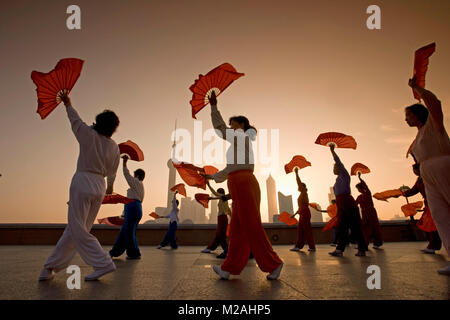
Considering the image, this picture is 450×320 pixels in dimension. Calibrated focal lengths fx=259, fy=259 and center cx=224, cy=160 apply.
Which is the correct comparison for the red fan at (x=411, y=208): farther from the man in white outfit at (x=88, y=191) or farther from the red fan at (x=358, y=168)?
the man in white outfit at (x=88, y=191)

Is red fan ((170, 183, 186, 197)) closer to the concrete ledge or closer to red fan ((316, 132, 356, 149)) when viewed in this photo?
red fan ((316, 132, 356, 149))

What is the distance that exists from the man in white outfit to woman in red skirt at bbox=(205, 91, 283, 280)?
1.35 m

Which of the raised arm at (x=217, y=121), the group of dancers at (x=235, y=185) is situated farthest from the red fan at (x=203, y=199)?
the raised arm at (x=217, y=121)

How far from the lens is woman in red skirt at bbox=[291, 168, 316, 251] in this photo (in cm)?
803

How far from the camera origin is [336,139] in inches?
267

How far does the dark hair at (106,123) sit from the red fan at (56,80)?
56cm

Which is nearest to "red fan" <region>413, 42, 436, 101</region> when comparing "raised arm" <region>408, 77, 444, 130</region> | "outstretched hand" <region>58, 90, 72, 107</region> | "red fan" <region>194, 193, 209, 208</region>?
"raised arm" <region>408, 77, 444, 130</region>

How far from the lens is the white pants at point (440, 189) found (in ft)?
10.3

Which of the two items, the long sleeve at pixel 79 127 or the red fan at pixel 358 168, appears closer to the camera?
the long sleeve at pixel 79 127
